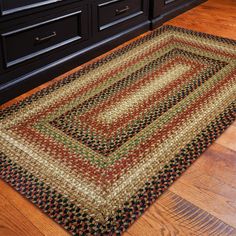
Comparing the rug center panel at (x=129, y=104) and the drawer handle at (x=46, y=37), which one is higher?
the drawer handle at (x=46, y=37)

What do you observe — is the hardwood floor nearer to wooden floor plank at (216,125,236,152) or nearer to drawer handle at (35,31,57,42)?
wooden floor plank at (216,125,236,152)

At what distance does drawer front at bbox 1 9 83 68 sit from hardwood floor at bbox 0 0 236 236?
0.60 m

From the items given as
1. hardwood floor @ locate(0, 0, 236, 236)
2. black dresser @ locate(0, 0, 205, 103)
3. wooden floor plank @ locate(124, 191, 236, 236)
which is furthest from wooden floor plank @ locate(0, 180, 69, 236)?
black dresser @ locate(0, 0, 205, 103)

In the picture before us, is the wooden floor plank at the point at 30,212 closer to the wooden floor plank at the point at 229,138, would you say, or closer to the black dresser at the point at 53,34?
the black dresser at the point at 53,34

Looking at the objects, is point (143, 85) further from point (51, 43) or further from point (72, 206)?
point (72, 206)

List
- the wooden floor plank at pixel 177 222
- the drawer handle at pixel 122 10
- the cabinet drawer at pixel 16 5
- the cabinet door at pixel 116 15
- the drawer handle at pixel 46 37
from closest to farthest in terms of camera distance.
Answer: the wooden floor plank at pixel 177 222
the cabinet drawer at pixel 16 5
the drawer handle at pixel 46 37
the cabinet door at pixel 116 15
the drawer handle at pixel 122 10

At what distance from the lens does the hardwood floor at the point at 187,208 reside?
0.97m

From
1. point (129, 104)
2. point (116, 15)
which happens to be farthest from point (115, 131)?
point (116, 15)

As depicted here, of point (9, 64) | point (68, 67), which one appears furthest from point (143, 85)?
point (9, 64)

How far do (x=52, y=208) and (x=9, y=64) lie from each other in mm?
712

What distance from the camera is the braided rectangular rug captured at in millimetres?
1062

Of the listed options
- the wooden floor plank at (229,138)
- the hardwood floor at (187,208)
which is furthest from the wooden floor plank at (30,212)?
the wooden floor plank at (229,138)

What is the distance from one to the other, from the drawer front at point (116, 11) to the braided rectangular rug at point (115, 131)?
19 centimetres

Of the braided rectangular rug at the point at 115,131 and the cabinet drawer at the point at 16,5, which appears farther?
the cabinet drawer at the point at 16,5
